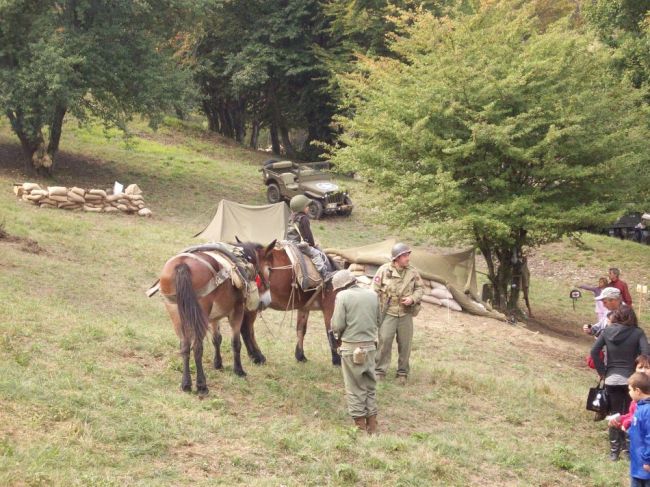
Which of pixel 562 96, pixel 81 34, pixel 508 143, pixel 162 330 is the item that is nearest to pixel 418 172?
pixel 508 143

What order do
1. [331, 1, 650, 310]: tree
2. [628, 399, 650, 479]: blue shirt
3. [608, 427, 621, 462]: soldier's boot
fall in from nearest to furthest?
[628, 399, 650, 479]: blue shirt → [608, 427, 621, 462]: soldier's boot → [331, 1, 650, 310]: tree

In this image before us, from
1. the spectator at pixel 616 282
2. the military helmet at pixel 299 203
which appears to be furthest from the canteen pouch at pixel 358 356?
the spectator at pixel 616 282

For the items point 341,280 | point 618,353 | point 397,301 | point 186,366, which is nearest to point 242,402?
point 186,366

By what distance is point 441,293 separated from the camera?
17.1 m

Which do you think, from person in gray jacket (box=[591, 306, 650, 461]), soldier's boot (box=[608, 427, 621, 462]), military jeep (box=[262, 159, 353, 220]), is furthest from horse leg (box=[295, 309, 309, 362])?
military jeep (box=[262, 159, 353, 220])

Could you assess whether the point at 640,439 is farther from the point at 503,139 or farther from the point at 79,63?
the point at 79,63

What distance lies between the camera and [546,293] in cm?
2273

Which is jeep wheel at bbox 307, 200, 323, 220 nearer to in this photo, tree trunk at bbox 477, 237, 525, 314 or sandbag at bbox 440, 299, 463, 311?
tree trunk at bbox 477, 237, 525, 314

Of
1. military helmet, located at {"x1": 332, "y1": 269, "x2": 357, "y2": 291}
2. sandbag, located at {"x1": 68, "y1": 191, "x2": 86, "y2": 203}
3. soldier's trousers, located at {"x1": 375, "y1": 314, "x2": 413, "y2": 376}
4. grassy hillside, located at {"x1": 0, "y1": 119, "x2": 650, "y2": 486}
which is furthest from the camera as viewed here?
sandbag, located at {"x1": 68, "y1": 191, "x2": 86, "y2": 203}

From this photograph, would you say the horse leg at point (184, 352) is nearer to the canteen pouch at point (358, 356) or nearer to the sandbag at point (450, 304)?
the canteen pouch at point (358, 356)

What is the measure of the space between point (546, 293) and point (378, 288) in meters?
13.9

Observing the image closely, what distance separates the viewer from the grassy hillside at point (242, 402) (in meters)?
6.63

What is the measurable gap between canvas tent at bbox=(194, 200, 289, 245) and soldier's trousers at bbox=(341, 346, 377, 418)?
13.2 m

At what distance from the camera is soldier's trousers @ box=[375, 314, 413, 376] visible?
33.4 feet
